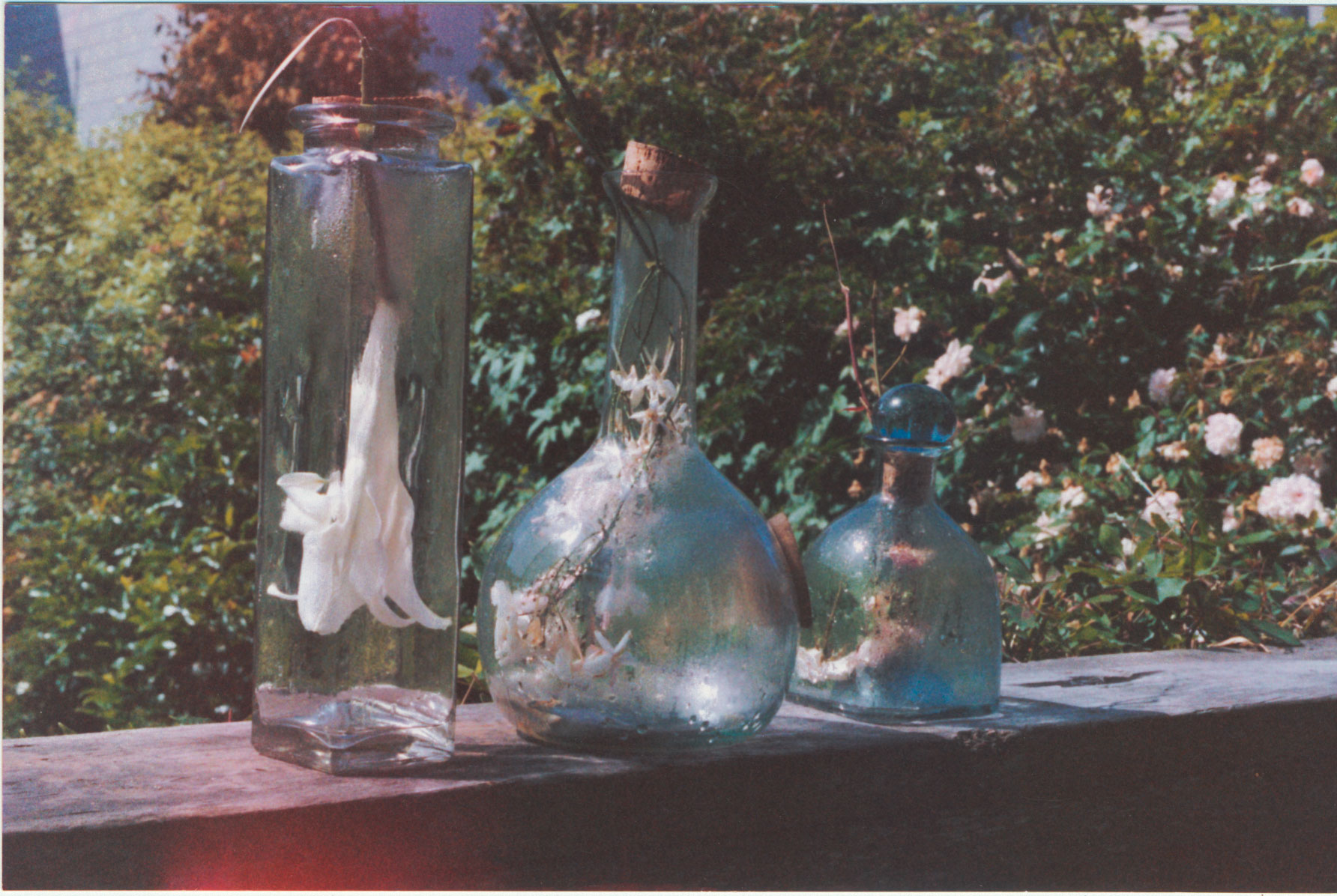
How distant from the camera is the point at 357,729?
29.3 inches

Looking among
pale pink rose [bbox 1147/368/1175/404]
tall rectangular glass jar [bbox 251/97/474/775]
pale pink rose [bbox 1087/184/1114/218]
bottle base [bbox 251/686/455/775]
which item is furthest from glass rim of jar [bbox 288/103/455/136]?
pale pink rose [bbox 1087/184/1114/218]

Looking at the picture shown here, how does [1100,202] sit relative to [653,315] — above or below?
above

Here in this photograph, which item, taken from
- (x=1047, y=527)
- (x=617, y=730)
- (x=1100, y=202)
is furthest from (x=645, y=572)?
(x=1100, y=202)

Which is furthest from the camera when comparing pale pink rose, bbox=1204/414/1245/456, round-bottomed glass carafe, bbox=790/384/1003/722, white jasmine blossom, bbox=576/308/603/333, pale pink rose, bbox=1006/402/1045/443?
white jasmine blossom, bbox=576/308/603/333

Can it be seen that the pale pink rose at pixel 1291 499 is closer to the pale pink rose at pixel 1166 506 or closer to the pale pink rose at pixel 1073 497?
the pale pink rose at pixel 1166 506

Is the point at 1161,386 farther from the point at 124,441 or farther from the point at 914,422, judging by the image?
the point at 124,441

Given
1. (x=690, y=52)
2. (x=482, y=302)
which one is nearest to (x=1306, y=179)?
(x=690, y=52)

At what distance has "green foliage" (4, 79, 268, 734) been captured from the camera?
2.53m

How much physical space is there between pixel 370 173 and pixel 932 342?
66.5 inches

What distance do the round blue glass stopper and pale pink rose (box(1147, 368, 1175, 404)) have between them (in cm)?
127

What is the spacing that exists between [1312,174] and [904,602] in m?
1.74

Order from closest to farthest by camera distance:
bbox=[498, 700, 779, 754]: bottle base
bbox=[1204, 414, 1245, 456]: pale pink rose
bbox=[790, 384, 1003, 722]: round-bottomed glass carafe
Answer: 1. bbox=[498, 700, 779, 754]: bottle base
2. bbox=[790, 384, 1003, 722]: round-bottomed glass carafe
3. bbox=[1204, 414, 1245, 456]: pale pink rose

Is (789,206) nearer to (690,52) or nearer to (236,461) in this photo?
(690,52)

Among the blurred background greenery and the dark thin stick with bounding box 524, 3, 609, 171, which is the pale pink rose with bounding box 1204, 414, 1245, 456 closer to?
the blurred background greenery
